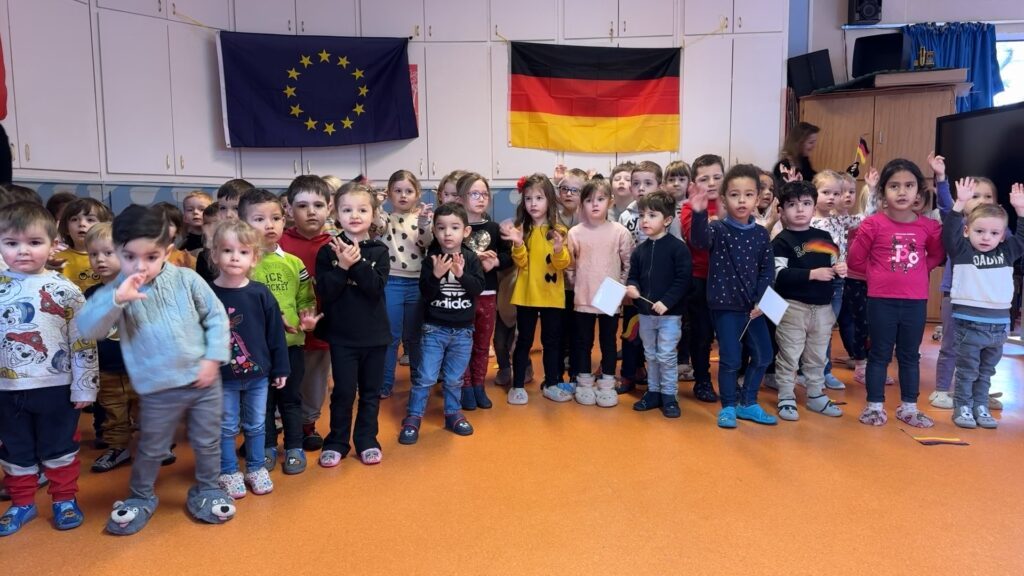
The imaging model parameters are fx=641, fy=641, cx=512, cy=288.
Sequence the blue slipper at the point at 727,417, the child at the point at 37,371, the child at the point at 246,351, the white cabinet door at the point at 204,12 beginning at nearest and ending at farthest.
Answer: the child at the point at 37,371
the child at the point at 246,351
the blue slipper at the point at 727,417
the white cabinet door at the point at 204,12

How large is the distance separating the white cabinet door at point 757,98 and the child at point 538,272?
3.86m

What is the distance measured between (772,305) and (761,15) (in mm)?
4596

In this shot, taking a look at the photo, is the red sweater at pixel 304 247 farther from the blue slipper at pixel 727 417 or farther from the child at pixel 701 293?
the blue slipper at pixel 727 417

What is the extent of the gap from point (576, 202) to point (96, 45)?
430 centimetres

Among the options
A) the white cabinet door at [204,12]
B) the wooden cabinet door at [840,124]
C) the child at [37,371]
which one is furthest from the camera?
the wooden cabinet door at [840,124]

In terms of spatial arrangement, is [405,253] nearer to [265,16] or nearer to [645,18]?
[265,16]

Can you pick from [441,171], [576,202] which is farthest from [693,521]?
[441,171]

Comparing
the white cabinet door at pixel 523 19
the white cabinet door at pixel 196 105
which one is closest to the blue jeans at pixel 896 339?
the white cabinet door at pixel 523 19

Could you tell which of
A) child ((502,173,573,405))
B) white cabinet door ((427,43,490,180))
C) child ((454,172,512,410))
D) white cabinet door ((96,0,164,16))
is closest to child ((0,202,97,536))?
child ((454,172,512,410))

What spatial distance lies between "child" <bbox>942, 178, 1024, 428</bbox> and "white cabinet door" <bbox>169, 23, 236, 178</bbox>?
572cm

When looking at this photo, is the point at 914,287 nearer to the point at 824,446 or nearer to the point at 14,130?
the point at 824,446

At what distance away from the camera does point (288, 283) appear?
263 cm

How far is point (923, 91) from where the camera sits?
606 cm

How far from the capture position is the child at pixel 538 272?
3414mm
